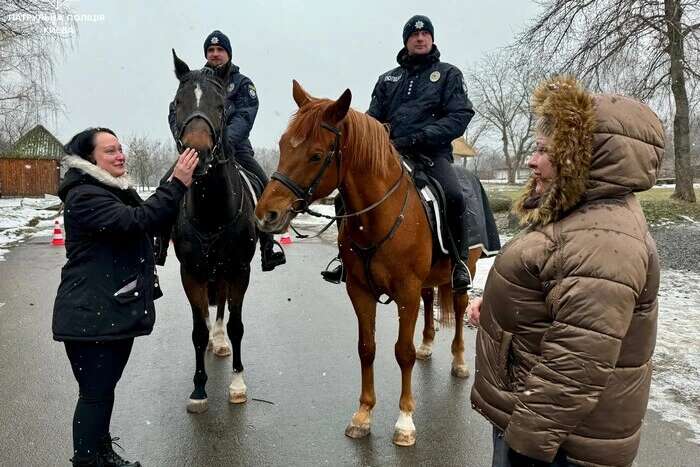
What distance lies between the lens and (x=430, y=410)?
13.3ft

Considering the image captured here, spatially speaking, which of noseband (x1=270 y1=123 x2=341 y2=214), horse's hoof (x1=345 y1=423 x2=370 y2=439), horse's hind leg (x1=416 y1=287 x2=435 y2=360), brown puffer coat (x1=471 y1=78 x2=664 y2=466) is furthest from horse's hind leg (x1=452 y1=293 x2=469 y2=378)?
brown puffer coat (x1=471 y1=78 x2=664 y2=466)

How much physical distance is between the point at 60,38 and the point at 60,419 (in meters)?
14.0

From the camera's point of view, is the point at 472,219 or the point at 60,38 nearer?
the point at 472,219

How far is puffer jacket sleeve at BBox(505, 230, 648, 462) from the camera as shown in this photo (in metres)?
1.54

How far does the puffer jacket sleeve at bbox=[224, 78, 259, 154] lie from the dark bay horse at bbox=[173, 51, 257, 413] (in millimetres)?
601

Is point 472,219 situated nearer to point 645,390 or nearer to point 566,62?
point 645,390

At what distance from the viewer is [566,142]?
168cm

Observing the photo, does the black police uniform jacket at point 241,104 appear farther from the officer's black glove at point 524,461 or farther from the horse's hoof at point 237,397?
the officer's black glove at point 524,461

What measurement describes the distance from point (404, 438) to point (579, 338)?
7.64ft

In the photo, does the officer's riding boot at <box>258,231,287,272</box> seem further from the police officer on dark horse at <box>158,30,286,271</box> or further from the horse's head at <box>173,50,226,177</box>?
the horse's head at <box>173,50,226,177</box>

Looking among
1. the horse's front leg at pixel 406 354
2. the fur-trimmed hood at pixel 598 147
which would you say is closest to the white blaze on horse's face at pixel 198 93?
the horse's front leg at pixel 406 354

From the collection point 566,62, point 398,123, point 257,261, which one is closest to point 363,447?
point 398,123

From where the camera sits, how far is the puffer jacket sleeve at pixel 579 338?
1536 mm

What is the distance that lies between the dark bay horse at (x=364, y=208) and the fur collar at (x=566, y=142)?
1.49 meters
